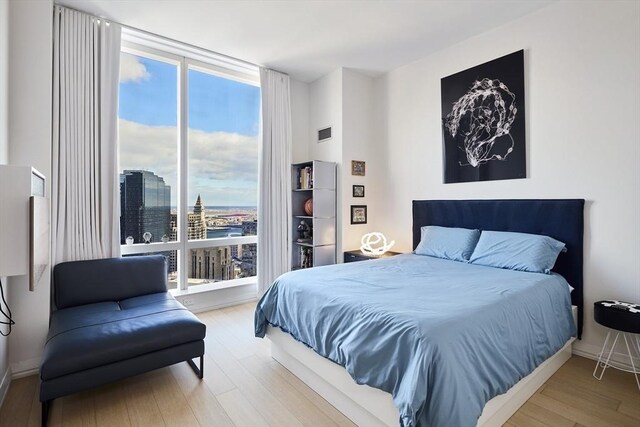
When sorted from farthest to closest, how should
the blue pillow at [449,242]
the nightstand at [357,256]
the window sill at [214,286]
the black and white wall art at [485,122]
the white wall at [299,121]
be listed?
the white wall at [299,121], the nightstand at [357,256], the window sill at [214,286], the blue pillow at [449,242], the black and white wall art at [485,122]

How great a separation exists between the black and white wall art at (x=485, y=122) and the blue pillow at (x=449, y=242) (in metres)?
0.60

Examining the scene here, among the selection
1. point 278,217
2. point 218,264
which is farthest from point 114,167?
point 278,217

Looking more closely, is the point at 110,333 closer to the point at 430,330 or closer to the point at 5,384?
the point at 5,384

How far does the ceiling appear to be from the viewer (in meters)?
2.88

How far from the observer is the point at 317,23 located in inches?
125

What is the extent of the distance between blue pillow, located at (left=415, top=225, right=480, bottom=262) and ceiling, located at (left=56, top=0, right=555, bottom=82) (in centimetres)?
205

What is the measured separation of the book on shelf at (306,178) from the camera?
4.28m

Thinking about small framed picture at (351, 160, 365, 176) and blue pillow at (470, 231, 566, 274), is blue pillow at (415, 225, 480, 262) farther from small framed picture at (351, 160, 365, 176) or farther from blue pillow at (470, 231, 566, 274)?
small framed picture at (351, 160, 365, 176)

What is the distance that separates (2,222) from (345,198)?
11.0 feet

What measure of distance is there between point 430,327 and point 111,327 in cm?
204

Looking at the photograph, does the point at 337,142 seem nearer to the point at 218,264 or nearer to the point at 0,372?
the point at 218,264

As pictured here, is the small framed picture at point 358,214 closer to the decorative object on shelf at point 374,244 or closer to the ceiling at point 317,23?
the decorative object on shelf at point 374,244

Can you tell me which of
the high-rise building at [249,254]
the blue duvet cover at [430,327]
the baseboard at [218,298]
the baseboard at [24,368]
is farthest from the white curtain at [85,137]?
the blue duvet cover at [430,327]

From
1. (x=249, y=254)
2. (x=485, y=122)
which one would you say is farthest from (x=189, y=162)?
(x=485, y=122)
